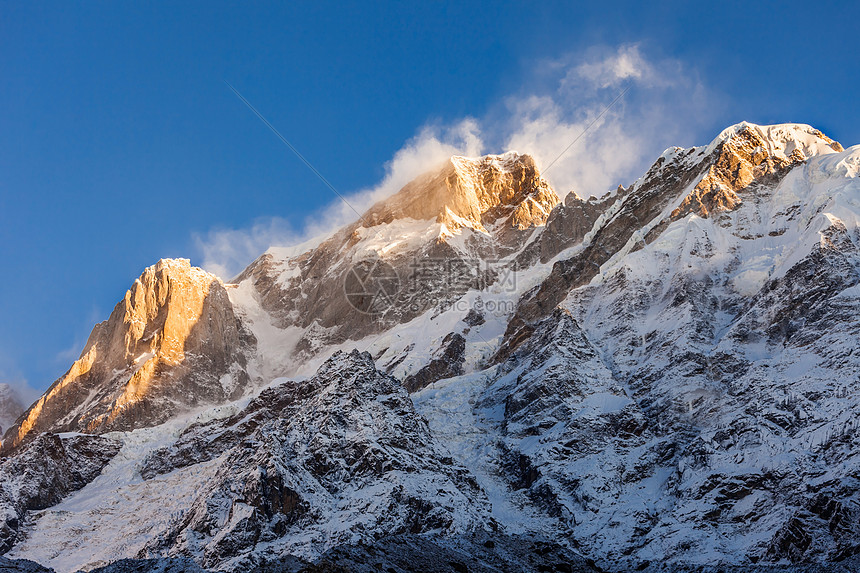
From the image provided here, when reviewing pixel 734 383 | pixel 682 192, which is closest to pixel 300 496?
pixel 734 383

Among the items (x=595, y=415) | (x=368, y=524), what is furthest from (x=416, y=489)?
(x=595, y=415)

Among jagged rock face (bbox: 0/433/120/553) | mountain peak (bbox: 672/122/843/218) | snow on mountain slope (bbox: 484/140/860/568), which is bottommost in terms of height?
snow on mountain slope (bbox: 484/140/860/568)

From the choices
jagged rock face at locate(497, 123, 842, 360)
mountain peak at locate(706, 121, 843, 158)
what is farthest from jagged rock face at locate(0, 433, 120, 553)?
mountain peak at locate(706, 121, 843, 158)

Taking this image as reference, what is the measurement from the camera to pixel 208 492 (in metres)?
116

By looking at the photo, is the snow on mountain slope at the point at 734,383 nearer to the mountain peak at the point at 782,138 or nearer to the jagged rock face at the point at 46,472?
the mountain peak at the point at 782,138

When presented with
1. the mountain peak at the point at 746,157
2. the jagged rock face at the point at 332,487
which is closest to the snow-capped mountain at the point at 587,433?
the jagged rock face at the point at 332,487

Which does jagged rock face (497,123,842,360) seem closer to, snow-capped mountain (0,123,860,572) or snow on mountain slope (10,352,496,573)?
snow-capped mountain (0,123,860,572)

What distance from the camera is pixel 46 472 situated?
14938 cm

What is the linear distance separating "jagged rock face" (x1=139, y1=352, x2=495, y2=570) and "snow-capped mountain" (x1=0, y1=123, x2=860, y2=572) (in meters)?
0.31

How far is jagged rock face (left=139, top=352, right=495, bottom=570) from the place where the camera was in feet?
348

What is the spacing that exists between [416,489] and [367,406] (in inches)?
755

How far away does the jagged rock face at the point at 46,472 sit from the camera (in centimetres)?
13762

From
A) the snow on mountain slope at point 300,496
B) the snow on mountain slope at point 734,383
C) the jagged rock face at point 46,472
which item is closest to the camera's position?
the snow on mountain slope at point 734,383

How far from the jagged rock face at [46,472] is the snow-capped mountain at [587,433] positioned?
2.05 ft
